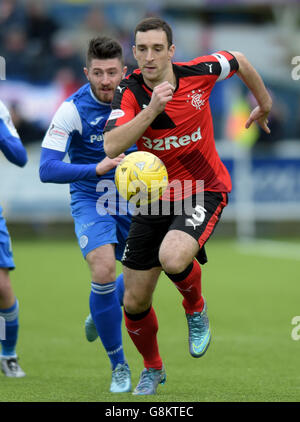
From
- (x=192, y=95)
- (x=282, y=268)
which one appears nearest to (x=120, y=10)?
(x=282, y=268)

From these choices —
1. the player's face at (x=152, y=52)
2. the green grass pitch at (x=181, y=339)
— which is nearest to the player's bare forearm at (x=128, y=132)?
the player's face at (x=152, y=52)

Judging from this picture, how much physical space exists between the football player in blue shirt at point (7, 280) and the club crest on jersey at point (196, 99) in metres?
1.56

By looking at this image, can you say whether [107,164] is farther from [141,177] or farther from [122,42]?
[122,42]

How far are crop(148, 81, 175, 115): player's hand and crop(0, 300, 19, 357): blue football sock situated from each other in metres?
2.39

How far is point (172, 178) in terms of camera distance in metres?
6.15

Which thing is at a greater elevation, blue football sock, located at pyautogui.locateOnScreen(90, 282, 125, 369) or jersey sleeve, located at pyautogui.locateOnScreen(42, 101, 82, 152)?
jersey sleeve, located at pyautogui.locateOnScreen(42, 101, 82, 152)

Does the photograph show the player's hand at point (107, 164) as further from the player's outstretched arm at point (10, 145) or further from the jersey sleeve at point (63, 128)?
the player's outstretched arm at point (10, 145)

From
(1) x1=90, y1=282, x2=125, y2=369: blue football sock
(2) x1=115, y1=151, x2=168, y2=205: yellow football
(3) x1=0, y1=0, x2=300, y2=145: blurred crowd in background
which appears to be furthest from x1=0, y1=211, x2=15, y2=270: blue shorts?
(3) x1=0, y1=0, x2=300, y2=145: blurred crowd in background

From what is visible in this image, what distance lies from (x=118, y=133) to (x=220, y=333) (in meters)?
3.83

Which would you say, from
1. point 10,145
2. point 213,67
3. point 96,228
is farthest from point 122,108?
point 10,145

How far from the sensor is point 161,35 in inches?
225

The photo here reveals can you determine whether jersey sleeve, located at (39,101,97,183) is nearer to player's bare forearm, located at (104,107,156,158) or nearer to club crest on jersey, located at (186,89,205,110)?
player's bare forearm, located at (104,107,156,158)

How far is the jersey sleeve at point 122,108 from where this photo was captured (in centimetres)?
566

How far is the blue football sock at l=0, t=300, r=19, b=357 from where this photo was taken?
23.0 ft
